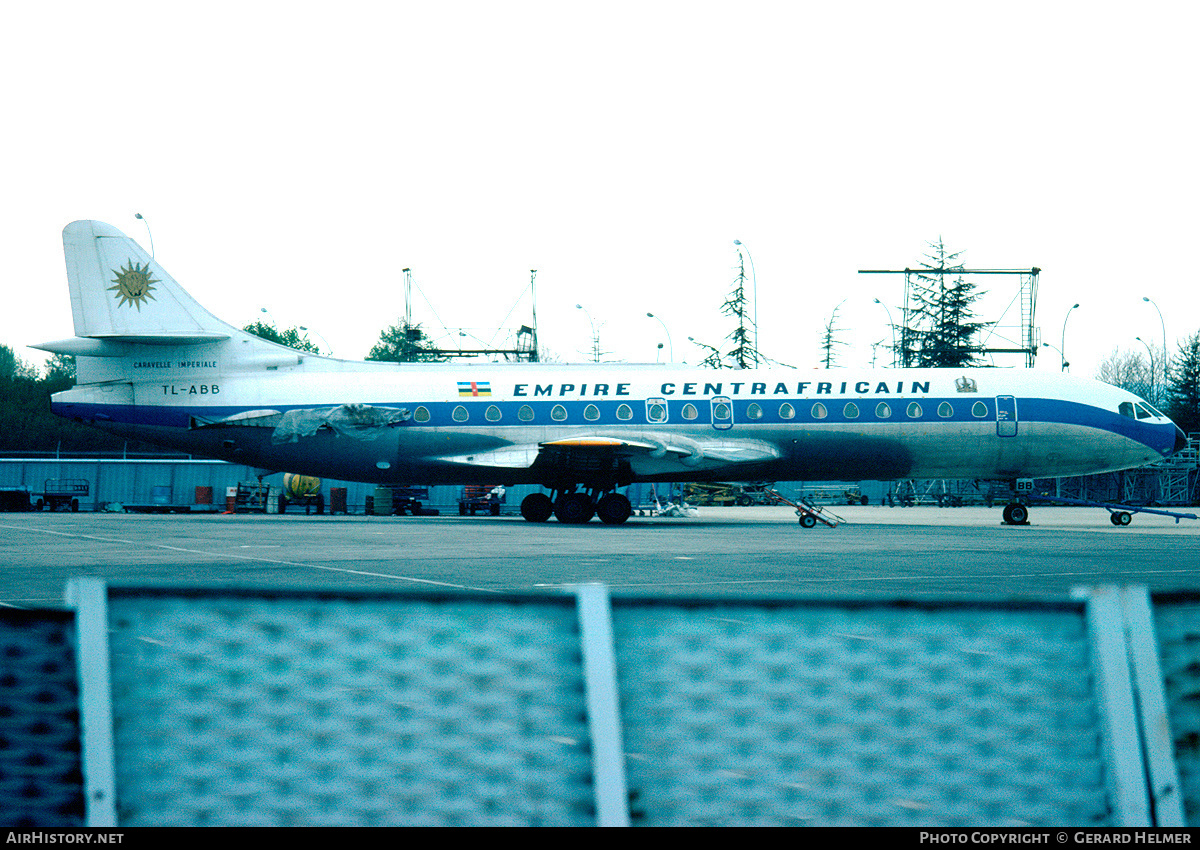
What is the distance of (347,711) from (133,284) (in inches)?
1148

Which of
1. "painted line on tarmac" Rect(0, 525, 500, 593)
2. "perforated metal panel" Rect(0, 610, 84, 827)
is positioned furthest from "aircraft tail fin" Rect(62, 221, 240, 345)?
"perforated metal panel" Rect(0, 610, 84, 827)

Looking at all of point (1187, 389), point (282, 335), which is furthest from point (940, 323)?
point (282, 335)

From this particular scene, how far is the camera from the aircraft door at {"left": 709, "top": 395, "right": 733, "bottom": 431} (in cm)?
2828

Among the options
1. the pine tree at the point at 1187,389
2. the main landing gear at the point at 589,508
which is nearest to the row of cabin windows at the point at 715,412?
the main landing gear at the point at 589,508

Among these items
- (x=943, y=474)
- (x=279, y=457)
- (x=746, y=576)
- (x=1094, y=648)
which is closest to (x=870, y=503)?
(x=943, y=474)

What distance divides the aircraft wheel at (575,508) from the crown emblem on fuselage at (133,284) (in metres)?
13.0

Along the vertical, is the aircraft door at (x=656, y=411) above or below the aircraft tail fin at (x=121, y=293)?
below

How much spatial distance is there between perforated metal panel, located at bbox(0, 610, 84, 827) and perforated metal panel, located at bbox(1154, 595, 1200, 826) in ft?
10.2

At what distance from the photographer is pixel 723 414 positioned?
92.9 feet

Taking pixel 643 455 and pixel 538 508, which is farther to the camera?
pixel 538 508

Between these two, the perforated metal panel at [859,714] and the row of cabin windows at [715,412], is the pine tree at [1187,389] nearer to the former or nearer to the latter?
the row of cabin windows at [715,412]

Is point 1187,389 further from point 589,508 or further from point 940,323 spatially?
point 589,508

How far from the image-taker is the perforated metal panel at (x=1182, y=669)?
9.57 ft

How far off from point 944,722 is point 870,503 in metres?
57.1
